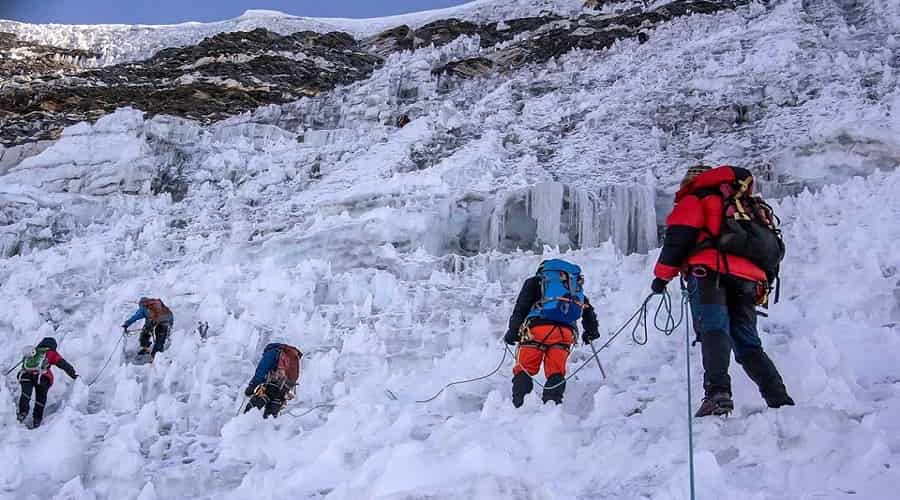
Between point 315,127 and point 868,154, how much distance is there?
495 inches

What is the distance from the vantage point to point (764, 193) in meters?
9.55

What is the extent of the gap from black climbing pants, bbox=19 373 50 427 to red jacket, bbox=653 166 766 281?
545cm

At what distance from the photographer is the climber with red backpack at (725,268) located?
3.93m

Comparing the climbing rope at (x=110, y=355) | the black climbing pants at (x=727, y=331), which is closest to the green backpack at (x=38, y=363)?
the climbing rope at (x=110, y=355)

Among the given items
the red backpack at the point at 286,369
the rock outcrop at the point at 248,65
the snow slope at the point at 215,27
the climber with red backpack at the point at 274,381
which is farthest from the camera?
the snow slope at the point at 215,27

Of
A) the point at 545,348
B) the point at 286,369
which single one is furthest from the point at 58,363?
the point at 545,348

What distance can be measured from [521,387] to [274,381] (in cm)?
219

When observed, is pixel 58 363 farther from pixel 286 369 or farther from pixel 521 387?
pixel 521 387

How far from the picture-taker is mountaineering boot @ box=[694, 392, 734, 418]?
387 cm

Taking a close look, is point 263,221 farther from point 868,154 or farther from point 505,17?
point 505,17

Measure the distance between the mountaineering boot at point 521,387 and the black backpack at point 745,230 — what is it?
1685 mm

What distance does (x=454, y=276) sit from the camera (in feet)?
30.0

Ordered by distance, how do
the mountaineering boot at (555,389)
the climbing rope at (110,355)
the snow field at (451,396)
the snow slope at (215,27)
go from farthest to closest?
1. the snow slope at (215,27)
2. the climbing rope at (110,355)
3. the mountaineering boot at (555,389)
4. the snow field at (451,396)

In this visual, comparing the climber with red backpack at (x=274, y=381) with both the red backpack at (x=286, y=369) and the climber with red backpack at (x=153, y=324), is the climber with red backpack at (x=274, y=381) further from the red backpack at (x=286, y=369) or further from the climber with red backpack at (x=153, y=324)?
the climber with red backpack at (x=153, y=324)
